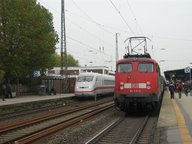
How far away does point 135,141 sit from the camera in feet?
46.1

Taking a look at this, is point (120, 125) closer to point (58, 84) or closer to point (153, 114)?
point (153, 114)

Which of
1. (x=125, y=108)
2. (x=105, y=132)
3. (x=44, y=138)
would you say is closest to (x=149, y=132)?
(x=105, y=132)

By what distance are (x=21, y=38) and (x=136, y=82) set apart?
2722 centimetres

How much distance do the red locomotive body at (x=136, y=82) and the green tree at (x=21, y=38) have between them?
2615 centimetres

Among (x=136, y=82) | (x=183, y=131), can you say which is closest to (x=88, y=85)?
(x=136, y=82)

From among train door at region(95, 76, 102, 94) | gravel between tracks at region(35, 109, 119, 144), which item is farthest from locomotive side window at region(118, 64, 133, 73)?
train door at region(95, 76, 102, 94)

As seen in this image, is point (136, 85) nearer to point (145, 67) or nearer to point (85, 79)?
point (145, 67)

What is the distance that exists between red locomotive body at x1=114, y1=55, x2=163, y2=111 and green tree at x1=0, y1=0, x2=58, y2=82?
26.1m

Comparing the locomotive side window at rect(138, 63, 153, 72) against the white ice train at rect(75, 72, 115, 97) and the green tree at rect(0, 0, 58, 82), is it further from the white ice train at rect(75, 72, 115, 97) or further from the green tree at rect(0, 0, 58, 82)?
the green tree at rect(0, 0, 58, 82)

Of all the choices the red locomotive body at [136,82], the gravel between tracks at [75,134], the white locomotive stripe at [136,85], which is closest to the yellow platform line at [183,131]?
the gravel between tracks at [75,134]

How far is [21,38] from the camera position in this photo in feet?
156

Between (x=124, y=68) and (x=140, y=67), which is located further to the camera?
(x=124, y=68)

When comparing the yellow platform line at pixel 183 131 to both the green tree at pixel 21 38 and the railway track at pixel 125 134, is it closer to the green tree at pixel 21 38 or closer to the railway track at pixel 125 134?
the railway track at pixel 125 134

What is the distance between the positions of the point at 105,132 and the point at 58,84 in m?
50.7
